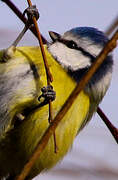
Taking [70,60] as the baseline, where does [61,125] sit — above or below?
below

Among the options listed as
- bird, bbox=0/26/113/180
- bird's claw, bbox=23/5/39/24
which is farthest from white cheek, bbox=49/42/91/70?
bird's claw, bbox=23/5/39/24

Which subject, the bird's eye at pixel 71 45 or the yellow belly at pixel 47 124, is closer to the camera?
the yellow belly at pixel 47 124

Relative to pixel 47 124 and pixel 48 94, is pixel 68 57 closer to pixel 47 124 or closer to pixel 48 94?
pixel 47 124

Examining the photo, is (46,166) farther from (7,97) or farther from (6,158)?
(7,97)

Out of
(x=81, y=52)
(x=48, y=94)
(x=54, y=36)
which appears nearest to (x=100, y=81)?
(x=81, y=52)

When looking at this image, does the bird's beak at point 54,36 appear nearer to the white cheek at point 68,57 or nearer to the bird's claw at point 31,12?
the white cheek at point 68,57

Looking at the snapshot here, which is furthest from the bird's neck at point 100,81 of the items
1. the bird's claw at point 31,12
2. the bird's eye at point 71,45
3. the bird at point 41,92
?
the bird's claw at point 31,12

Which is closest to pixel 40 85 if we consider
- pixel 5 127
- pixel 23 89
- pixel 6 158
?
pixel 23 89
